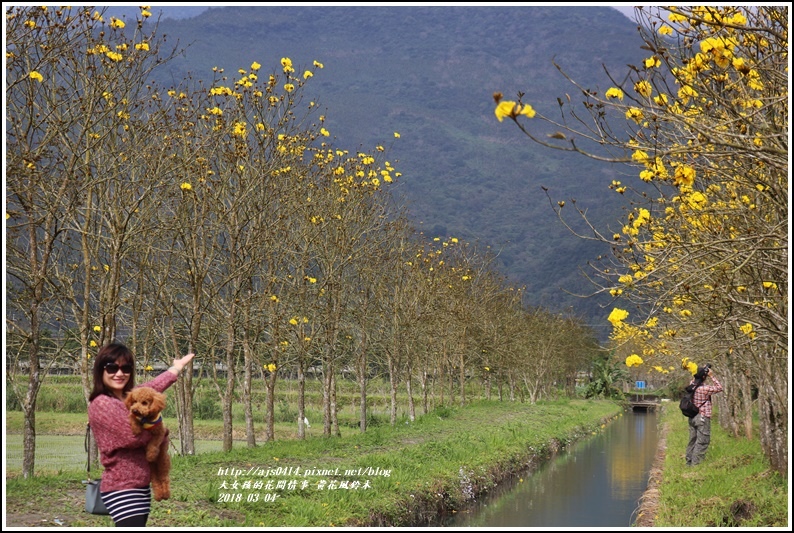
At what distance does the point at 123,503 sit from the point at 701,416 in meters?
13.5

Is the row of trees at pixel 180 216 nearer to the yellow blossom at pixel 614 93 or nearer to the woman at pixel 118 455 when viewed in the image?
the woman at pixel 118 455

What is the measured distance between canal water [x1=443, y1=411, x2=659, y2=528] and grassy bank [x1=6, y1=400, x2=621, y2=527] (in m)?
0.46

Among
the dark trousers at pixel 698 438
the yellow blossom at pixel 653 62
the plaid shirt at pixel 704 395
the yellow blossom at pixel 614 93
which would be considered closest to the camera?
the yellow blossom at pixel 614 93

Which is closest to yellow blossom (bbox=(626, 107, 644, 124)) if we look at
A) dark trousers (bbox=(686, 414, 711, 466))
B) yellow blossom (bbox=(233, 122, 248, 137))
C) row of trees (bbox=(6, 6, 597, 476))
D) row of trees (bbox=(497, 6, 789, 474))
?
row of trees (bbox=(497, 6, 789, 474))

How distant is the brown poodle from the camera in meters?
5.80

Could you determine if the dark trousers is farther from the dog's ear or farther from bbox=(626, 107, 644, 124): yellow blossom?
the dog's ear

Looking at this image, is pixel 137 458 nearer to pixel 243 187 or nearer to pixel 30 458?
pixel 30 458

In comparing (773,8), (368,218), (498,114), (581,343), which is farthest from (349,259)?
Answer: (581,343)

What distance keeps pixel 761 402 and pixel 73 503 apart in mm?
11071

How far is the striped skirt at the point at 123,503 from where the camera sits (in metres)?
5.88

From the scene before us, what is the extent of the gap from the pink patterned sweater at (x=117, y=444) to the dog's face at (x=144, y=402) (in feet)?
0.40

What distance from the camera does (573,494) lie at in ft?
62.9

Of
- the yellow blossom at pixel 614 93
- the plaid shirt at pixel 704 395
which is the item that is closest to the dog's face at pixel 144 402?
the yellow blossom at pixel 614 93

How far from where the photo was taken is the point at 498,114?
461 centimetres
